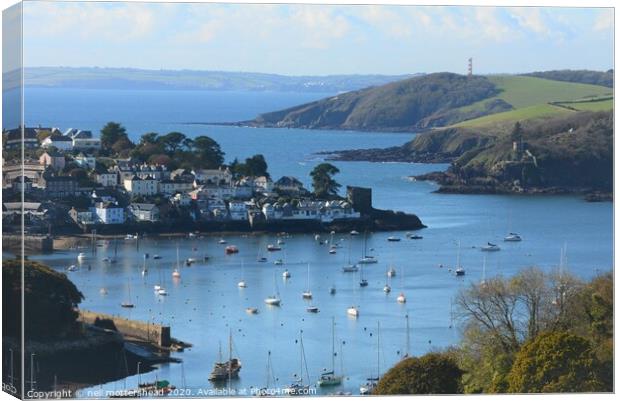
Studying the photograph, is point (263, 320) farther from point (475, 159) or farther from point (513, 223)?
point (475, 159)

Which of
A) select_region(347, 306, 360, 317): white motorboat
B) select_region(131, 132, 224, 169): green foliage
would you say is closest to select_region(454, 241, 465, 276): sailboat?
select_region(347, 306, 360, 317): white motorboat

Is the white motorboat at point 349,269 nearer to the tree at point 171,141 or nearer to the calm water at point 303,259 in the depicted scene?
the calm water at point 303,259

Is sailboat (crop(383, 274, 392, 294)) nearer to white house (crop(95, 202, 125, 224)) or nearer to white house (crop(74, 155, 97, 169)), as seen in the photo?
white house (crop(95, 202, 125, 224))

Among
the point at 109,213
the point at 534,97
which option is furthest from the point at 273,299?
the point at 534,97

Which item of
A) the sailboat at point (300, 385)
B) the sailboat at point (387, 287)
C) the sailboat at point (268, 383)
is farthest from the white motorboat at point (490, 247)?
the sailboat at point (268, 383)

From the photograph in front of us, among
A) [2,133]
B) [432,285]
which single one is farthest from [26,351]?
[432,285]

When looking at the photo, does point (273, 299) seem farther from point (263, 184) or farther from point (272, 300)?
point (263, 184)

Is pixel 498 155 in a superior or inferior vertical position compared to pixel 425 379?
superior
